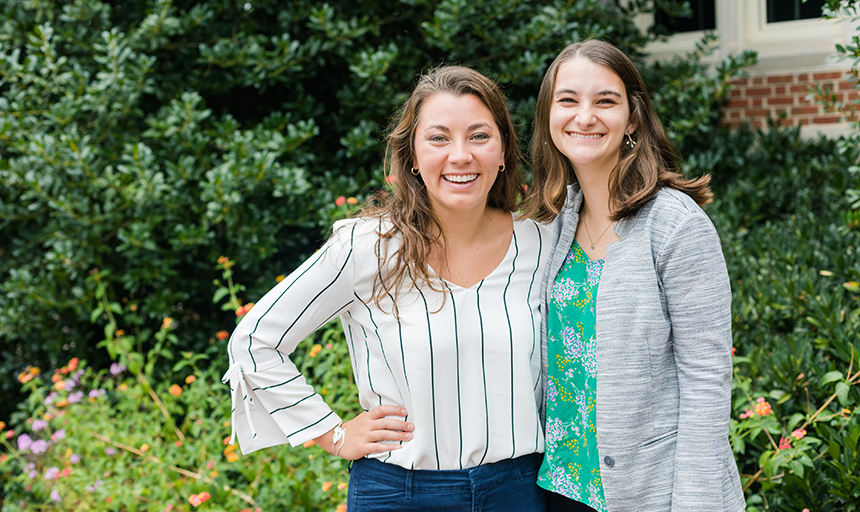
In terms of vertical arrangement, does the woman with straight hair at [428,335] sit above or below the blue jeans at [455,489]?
above

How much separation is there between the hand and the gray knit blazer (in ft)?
1.72

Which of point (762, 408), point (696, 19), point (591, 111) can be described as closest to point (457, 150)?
point (591, 111)

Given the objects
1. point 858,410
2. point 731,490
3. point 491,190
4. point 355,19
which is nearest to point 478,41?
point 355,19

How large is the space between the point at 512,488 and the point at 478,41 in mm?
3432

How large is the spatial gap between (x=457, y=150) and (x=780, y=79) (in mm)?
5160

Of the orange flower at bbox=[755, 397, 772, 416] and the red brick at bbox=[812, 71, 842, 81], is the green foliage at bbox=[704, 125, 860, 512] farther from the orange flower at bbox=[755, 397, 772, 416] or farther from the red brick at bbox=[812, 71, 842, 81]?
the red brick at bbox=[812, 71, 842, 81]

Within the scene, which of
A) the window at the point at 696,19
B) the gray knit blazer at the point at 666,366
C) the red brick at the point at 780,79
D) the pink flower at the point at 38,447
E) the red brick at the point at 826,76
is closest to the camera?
the gray knit blazer at the point at 666,366

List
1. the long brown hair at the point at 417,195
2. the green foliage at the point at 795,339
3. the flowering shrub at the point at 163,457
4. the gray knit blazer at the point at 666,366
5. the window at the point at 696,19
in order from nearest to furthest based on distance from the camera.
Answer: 1. the gray knit blazer at the point at 666,366
2. the long brown hair at the point at 417,195
3. the green foliage at the point at 795,339
4. the flowering shrub at the point at 163,457
5. the window at the point at 696,19

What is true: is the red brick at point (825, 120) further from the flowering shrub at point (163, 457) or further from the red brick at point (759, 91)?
the flowering shrub at point (163, 457)

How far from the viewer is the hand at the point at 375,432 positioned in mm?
1773

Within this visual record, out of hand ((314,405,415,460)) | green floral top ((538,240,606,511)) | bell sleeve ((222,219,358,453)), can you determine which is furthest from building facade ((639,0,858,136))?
hand ((314,405,415,460))

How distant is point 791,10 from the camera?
19.3ft

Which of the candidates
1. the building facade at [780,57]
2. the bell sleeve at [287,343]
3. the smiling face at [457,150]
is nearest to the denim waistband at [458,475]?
the bell sleeve at [287,343]

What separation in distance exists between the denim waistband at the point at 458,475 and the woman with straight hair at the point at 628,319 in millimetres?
75
